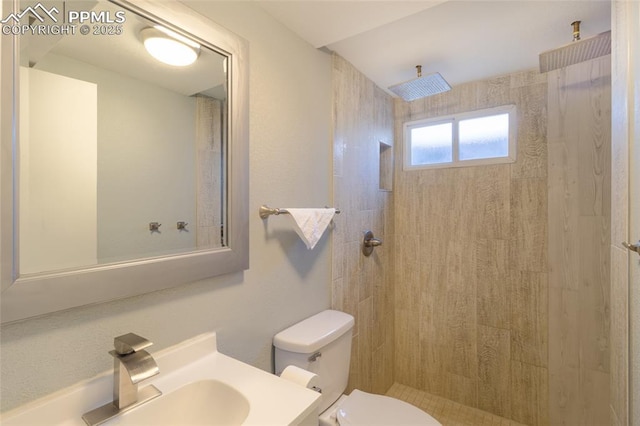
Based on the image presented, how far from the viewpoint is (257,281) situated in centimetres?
122

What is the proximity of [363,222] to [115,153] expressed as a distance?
1.49 metres

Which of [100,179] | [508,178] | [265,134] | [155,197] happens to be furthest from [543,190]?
[100,179]

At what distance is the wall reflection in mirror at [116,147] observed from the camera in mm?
690

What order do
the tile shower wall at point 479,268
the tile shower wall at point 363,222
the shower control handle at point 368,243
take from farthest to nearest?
1. the shower control handle at point 368,243
2. the tile shower wall at point 479,268
3. the tile shower wall at point 363,222

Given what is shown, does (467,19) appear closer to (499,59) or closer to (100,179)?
(499,59)

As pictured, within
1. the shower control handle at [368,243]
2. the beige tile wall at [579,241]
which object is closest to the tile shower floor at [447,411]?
the beige tile wall at [579,241]

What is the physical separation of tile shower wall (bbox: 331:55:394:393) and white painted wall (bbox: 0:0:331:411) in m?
0.12

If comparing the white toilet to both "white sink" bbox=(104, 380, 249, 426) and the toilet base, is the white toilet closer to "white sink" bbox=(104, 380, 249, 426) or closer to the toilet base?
the toilet base

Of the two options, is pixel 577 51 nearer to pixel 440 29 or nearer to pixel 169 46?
pixel 440 29

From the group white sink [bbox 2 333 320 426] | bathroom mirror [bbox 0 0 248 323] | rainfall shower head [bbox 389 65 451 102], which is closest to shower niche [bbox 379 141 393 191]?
rainfall shower head [bbox 389 65 451 102]

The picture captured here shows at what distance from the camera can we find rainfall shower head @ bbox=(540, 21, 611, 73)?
4.29 feet

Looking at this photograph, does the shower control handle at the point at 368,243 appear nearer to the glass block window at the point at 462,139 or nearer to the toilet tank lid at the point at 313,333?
the toilet tank lid at the point at 313,333

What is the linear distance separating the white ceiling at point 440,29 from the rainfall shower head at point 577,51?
0.13 m

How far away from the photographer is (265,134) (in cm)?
125
